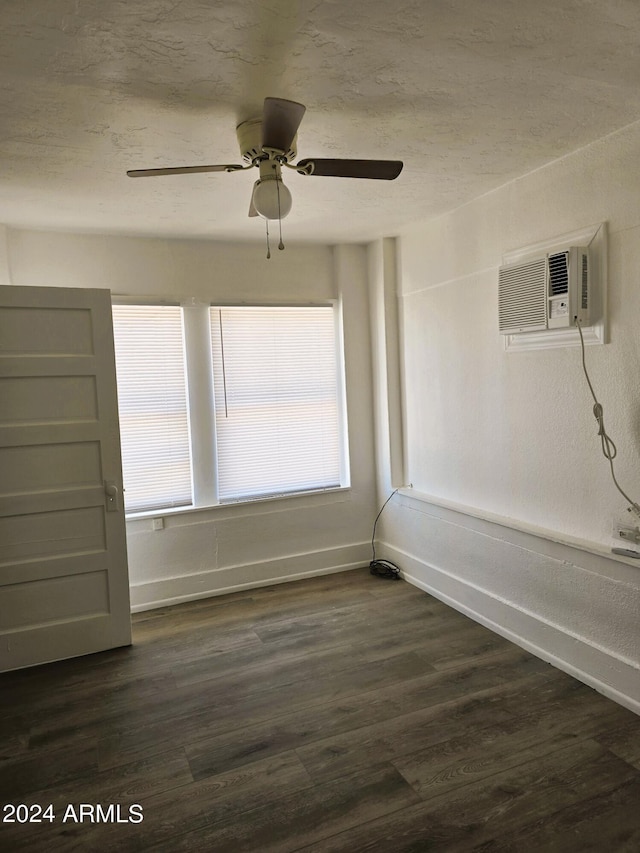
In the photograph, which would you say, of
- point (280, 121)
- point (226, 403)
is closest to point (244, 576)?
point (226, 403)

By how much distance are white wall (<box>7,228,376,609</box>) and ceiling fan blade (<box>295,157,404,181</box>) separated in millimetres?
2078

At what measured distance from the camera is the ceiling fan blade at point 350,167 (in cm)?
222

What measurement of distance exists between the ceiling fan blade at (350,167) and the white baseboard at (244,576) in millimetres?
2985

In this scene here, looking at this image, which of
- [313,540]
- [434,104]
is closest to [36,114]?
[434,104]

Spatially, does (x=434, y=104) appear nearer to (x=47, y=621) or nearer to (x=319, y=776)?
(x=319, y=776)

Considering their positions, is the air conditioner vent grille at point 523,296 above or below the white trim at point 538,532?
above

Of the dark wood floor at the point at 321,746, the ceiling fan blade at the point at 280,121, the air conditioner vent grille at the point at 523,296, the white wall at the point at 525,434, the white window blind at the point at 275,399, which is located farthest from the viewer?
the white window blind at the point at 275,399

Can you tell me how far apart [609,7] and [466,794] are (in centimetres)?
266

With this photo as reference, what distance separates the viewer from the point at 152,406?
407 centimetres

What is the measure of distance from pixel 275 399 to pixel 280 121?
261cm

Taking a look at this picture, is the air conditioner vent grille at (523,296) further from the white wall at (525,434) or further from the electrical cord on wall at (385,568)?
the electrical cord on wall at (385,568)

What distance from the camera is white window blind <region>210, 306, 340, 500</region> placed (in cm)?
431

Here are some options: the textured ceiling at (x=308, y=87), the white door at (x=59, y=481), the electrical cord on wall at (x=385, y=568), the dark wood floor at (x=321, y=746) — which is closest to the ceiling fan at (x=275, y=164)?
the textured ceiling at (x=308, y=87)

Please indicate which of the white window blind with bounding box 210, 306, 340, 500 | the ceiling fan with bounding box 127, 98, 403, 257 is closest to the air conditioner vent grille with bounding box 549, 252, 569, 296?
the ceiling fan with bounding box 127, 98, 403, 257
